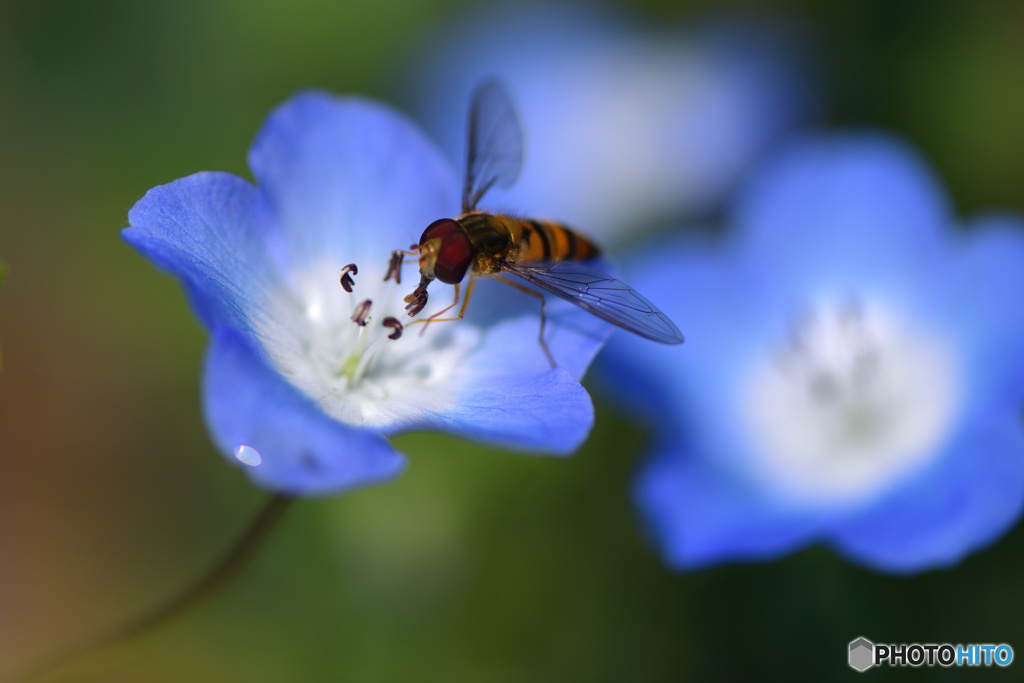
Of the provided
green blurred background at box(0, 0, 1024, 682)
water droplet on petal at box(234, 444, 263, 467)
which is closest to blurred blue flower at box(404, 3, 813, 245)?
green blurred background at box(0, 0, 1024, 682)

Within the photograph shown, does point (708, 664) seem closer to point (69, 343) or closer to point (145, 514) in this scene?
point (145, 514)

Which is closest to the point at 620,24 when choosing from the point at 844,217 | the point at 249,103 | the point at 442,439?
the point at 249,103

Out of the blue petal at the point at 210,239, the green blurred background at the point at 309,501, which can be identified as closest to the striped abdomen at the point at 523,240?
the blue petal at the point at 210,239

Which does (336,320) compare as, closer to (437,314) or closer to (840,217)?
(437,314)

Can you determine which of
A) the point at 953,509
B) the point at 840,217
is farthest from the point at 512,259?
the point at 840,217

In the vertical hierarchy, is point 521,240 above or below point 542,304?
above

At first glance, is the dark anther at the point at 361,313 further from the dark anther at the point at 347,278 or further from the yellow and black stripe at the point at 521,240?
the yellow and black stripe at the point at 521,240
